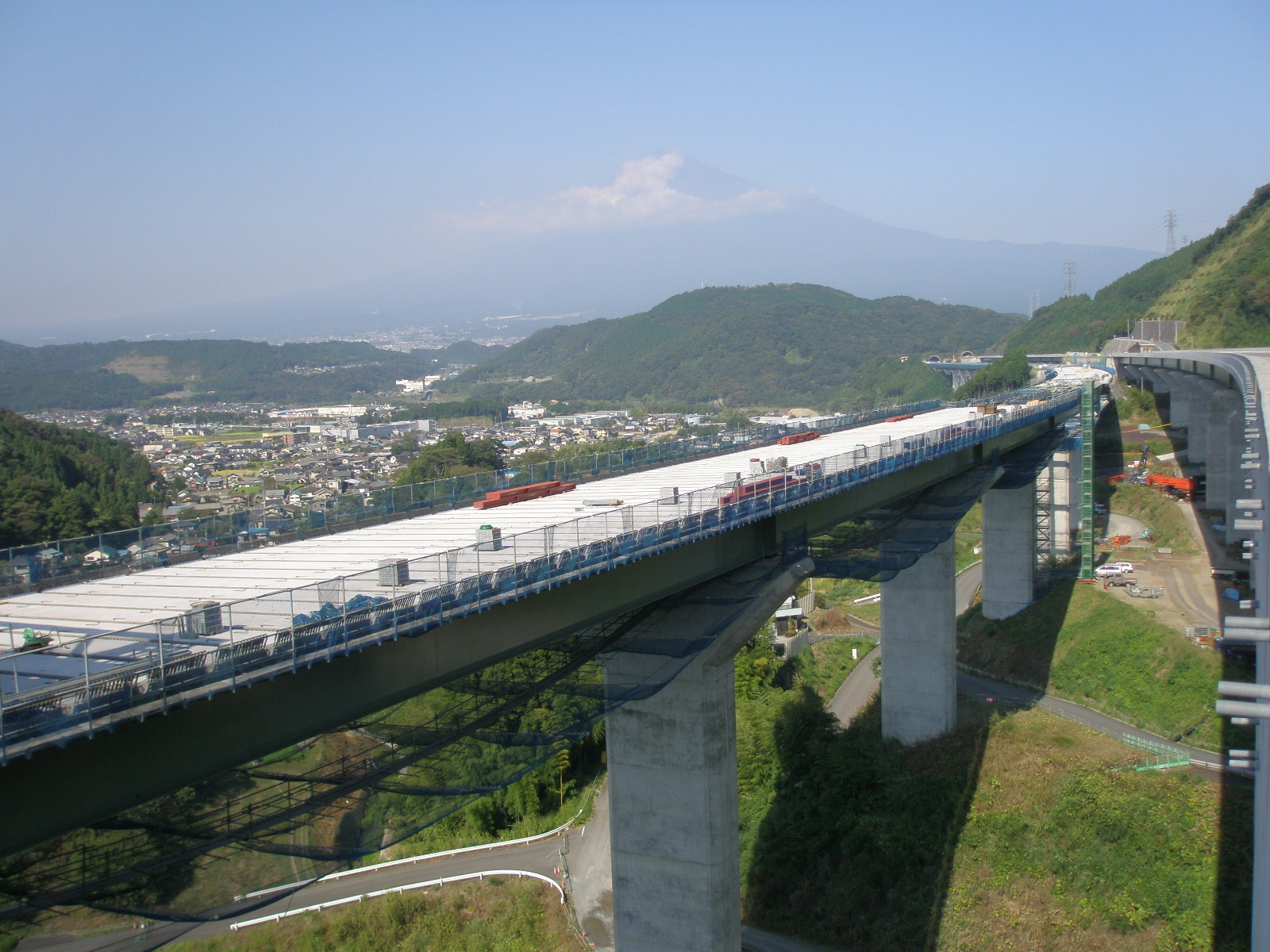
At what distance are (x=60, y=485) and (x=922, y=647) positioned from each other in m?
44.0

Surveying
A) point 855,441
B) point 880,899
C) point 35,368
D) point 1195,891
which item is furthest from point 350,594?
point 35,368

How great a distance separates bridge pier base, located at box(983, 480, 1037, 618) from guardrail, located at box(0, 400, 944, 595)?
2112cm

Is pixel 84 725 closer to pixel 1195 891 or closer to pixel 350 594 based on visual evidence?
pixel 350 594

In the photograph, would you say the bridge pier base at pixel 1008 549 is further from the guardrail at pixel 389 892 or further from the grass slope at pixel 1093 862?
the guardrail at pixel 389 892

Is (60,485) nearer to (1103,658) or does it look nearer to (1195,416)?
(1103,658)

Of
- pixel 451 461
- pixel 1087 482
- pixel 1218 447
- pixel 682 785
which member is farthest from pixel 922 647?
pixel 451 461

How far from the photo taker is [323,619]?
9.88 meters

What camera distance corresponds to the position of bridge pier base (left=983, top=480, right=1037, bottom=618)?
40.4 metres

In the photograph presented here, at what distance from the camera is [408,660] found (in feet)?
36.6

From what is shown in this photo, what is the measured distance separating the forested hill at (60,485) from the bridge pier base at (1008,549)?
4049cm

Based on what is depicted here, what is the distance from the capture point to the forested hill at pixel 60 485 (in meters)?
42.4

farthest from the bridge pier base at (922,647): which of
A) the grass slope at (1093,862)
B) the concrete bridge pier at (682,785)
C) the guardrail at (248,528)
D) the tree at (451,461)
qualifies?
the tree at (451,461)

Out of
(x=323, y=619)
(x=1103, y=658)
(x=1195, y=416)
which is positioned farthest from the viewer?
(x=1195, y=416)

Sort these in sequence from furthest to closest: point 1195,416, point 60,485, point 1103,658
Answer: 1. point 60,485
2. point 1195,416
3. point 1103,658
